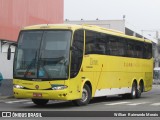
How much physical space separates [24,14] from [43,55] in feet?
53.2

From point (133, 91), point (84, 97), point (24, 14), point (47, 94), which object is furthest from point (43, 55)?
point (24, 14)

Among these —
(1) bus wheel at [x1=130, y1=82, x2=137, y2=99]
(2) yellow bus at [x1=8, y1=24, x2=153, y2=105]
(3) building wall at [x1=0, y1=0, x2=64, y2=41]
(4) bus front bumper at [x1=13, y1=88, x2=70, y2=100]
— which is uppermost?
(3) building wall at [x1=0, y1=0, x2=64, y2=41]

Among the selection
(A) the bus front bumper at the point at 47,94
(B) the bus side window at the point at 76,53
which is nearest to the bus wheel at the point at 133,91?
(B) the bus side window at the point at 76,53

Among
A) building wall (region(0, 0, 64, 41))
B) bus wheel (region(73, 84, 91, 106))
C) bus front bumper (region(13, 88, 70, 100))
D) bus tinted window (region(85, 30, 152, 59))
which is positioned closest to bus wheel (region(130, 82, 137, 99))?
bus tinted window (region(85, 30, 152, 59))

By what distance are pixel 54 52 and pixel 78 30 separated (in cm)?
163

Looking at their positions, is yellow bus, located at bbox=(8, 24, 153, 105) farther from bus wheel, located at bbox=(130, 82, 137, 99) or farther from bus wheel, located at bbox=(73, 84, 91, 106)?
bus wheel, located at bbox=(130, 82, 137, 99)

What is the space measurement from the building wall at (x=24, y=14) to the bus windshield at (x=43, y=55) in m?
12.1

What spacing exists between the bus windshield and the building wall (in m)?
12.1

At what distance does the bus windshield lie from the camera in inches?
774

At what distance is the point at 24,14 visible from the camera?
117 feet

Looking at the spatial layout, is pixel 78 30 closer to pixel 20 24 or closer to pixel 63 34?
pixel 63 34

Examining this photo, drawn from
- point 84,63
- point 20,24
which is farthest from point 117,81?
point 20,24

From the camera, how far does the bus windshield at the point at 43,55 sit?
19672 millimetres

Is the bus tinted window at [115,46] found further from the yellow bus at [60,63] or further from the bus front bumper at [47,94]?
the bus front bumper at [47,94]
